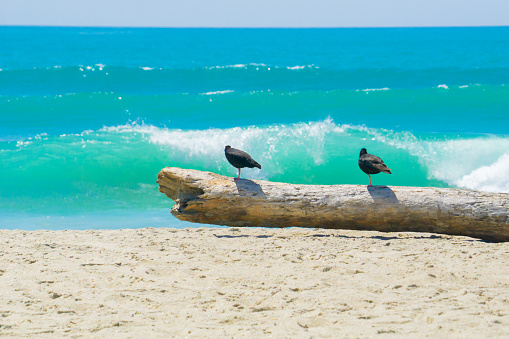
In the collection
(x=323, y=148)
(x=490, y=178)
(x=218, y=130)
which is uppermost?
(x=218, y=130)

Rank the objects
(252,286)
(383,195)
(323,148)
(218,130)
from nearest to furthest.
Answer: (252,286) < (383,195) < (323,148) < (218,130)

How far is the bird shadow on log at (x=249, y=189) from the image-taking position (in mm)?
6223

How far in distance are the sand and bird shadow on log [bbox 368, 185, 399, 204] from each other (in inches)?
18.3

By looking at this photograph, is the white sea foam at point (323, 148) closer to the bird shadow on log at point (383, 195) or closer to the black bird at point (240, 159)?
the black bird at point (240, 159)

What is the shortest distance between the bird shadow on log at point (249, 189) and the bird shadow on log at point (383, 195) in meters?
1.25

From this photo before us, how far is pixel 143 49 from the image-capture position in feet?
151

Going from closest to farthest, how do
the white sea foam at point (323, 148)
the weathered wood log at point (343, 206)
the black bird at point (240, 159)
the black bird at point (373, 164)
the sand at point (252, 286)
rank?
the sand at point (252, 286), the weathered wood log at point (343, 206), the black bird at point (373, 164), the black bird at point (240, 159), the white sea foam at point (323, 148)

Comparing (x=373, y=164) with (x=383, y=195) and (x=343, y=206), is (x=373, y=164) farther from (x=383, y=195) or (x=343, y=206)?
(x=343, y=206)

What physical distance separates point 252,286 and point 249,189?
1.85 meters

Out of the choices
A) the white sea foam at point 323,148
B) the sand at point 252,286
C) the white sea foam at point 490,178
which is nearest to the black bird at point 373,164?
the sand at point 252,286

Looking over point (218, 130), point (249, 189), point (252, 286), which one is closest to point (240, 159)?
point (249, 189)

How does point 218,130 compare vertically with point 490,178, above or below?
above

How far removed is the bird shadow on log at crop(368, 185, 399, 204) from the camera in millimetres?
6121

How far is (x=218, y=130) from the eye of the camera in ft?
46.5
